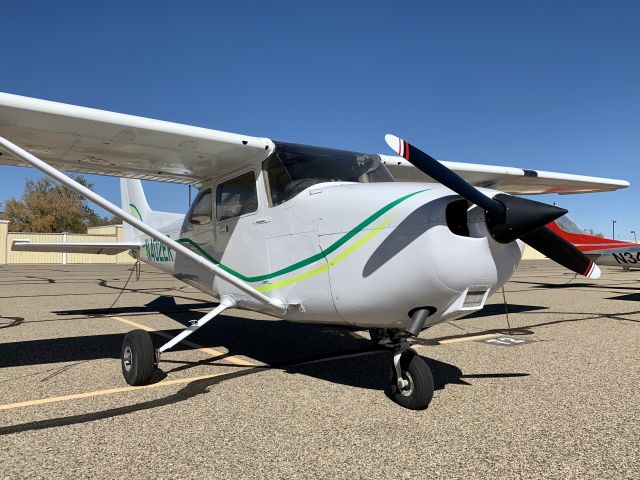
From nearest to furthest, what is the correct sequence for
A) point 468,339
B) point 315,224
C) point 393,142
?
point 393,142 → point 315,224 → point 468,339

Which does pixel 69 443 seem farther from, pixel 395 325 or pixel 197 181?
pixel 197 181

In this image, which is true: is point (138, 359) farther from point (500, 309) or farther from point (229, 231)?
point (500, 309)

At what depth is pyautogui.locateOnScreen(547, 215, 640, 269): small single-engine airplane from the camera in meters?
16.7

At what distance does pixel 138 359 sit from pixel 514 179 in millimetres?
6935

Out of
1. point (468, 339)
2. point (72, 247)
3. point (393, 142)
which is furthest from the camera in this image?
point (72, 247)

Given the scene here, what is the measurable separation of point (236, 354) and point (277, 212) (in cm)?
223

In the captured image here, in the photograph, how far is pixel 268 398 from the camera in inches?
166

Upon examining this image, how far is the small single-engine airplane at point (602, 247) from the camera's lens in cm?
1672

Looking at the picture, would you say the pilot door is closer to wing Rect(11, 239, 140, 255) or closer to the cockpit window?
the cockpit window

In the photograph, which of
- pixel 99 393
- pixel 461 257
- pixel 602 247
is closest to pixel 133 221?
pixel 99 393

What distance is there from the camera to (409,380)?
13.3 ft

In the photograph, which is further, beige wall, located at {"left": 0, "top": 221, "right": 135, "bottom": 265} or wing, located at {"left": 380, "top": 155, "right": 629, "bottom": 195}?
beige wall, located at {"left": 0, "top": 221, "right": 135, "bottom": 265}

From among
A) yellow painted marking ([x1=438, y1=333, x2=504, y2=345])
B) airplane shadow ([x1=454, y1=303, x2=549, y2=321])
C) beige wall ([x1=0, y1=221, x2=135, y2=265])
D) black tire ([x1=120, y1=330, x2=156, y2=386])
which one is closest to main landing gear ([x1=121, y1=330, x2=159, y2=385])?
black tire ([x1=120, y1=330, x2=156, y2=386])

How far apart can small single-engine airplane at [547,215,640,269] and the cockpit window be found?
13.5m
